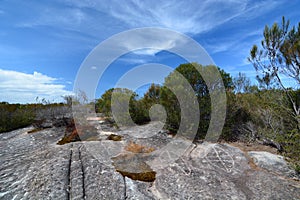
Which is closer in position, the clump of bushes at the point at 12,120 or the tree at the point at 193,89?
the tree at the point at 193,89

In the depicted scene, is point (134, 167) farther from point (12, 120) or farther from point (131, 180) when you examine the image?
point (12, 120)

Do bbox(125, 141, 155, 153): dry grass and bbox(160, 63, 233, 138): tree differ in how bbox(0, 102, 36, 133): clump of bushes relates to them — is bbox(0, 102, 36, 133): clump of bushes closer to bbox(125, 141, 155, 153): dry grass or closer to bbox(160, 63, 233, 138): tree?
bbox(125, 141, 155, 153): dry grass

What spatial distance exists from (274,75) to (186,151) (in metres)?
4.95

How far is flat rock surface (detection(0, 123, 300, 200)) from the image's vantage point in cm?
318

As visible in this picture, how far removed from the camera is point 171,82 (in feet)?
26.1

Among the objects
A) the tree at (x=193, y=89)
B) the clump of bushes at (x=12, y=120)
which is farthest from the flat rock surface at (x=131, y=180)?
the clump of bushes at (x=12, y=120)

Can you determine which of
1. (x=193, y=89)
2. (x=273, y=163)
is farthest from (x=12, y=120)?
(x=273, y=163)

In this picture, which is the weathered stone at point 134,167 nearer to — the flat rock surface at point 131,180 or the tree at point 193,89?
the flat rock surface at point 131,180

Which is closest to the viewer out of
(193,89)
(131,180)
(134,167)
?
(131,180)

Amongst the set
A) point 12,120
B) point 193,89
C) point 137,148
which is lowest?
point 137,148

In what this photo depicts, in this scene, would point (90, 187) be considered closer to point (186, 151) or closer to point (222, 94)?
point (186, 151)

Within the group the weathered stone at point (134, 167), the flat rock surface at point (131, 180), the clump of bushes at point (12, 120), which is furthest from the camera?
the clump of bushes at point (12, 120)

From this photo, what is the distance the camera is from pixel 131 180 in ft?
12.1

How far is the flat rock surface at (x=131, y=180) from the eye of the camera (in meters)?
3.18
